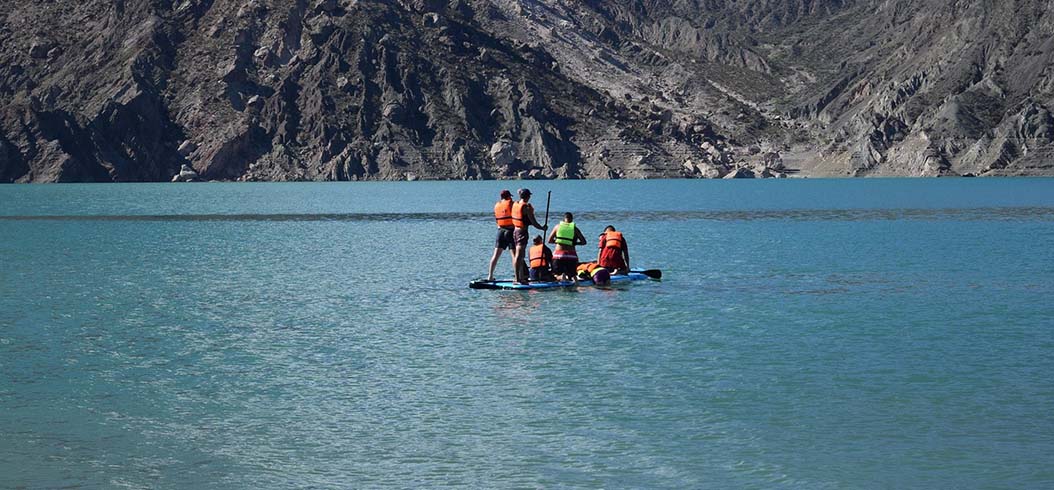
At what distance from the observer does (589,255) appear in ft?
219

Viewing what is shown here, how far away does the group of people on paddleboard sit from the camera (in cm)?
4444

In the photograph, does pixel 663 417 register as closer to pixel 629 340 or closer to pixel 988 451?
pixel 988 451

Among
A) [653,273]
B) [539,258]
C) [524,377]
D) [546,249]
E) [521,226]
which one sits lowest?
[524,377]

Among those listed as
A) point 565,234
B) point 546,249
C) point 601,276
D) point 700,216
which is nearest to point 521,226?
point 565,234

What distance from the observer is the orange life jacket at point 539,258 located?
46.4 metres

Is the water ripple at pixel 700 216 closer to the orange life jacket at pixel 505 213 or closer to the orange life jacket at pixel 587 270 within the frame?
the orange life jacket at pixel 587 270

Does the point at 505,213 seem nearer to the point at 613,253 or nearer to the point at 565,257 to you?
the point at 565,257

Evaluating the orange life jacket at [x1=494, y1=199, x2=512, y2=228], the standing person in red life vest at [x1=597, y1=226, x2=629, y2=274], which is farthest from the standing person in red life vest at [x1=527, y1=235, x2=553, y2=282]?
the standing person in red life vest at [x1=597, y1=226, x2=629, y2=274]

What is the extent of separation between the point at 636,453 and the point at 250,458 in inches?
236

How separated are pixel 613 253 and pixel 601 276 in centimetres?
185

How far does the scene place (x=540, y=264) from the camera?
152 ft

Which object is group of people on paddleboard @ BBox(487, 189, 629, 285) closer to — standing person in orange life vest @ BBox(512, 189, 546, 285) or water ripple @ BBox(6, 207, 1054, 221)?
standing person in orange life vest @ BBox(512, 189, 546, 285)

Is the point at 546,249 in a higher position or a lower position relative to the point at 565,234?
lower

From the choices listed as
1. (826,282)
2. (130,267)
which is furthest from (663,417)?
(130,267)
